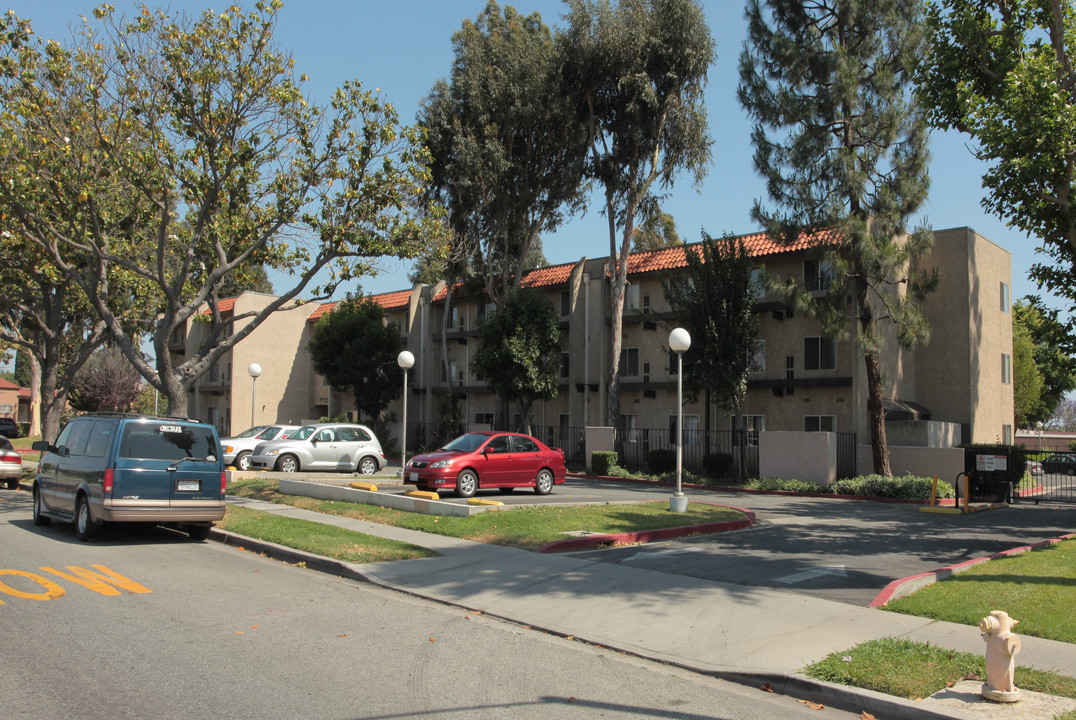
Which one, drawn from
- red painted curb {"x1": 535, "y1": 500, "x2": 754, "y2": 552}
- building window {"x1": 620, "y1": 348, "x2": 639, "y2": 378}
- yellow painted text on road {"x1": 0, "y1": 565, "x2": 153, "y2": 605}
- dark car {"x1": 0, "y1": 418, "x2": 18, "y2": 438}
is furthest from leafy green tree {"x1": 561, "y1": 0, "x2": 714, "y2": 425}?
dark car {"x1": 0, "y1": 418, "x2": 18, "y2": 438}

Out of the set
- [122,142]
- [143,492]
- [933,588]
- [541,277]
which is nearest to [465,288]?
[541,277]

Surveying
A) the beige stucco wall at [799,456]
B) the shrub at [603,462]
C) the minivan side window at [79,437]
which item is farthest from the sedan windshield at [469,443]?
the shrub at [603,462]

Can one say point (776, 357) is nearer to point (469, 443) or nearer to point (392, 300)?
point (469, 443)

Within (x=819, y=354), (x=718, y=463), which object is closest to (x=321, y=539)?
(x=718, y=463)

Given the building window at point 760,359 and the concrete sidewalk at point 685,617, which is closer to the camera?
the concrete sidewalk at point 685,617

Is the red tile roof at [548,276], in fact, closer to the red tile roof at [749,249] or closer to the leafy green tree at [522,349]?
the red tile roof at [749,249]

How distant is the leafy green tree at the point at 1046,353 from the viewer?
18125 mm

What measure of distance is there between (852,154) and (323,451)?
18733 mm

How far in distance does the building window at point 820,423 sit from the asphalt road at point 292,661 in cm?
2241

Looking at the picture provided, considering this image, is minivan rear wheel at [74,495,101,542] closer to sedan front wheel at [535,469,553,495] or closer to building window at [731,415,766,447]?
sedan front wheel at [535,469,553,495]

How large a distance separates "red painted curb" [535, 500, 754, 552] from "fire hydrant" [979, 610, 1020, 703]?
6.99 m

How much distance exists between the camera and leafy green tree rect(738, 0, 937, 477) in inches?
969

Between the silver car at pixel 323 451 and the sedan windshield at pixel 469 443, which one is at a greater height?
the sedan windshield at pixel 469 443

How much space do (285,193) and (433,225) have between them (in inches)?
128
